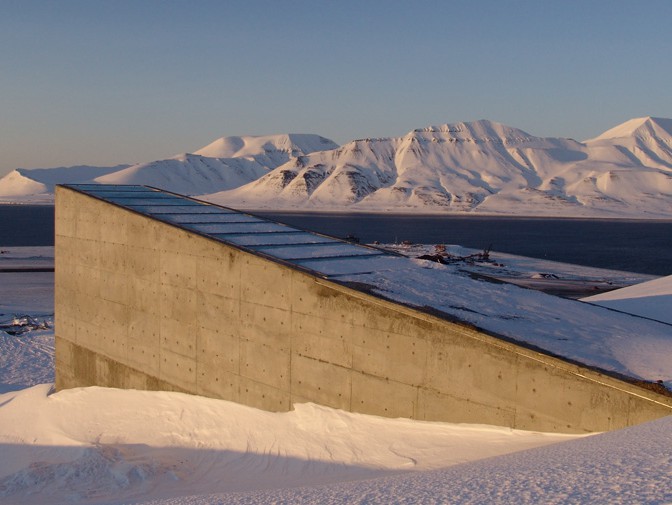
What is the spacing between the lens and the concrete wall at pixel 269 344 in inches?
439

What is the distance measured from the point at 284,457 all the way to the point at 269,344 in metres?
3.11

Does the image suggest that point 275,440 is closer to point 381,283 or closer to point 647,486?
point 381,283

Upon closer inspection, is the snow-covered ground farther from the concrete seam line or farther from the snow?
the snow

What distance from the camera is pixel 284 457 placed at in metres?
12.4

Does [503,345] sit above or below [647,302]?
above

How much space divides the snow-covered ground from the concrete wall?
1.42 feet

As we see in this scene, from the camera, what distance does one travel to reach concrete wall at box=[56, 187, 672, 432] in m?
11.1

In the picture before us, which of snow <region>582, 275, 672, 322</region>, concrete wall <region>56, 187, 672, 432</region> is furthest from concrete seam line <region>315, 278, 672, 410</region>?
snow <region>582, 275, 672, 322</region>

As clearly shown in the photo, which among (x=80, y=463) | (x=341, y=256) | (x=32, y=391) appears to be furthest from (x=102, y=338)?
(x=341, y=256)

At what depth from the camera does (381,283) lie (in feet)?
49.2

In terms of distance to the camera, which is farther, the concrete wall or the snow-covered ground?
the concrete wall

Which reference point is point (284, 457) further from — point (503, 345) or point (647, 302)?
point (647, 302)

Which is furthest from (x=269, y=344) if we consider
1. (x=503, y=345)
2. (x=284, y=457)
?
(x=503, y=345)

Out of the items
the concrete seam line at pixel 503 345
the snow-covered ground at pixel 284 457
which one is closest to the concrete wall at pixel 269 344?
the concrete seam line at pixel 503 345
